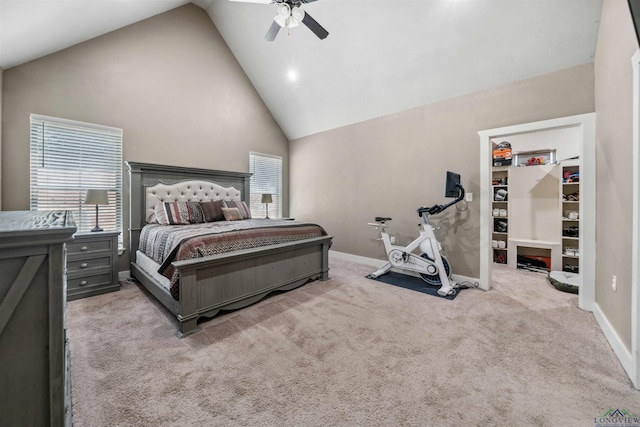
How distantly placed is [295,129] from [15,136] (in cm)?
408

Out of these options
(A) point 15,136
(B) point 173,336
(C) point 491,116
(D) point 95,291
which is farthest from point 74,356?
(C) point 491,116

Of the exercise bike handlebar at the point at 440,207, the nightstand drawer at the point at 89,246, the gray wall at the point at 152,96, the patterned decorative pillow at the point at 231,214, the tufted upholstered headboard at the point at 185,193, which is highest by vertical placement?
the gray wall at the point at 152,96

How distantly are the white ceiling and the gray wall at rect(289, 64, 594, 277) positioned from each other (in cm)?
23

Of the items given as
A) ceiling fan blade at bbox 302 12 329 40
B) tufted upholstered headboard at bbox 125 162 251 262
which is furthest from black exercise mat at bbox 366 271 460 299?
ceiling fan blade at bbox 302 12 329 40

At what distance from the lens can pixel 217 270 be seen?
7.75 ft

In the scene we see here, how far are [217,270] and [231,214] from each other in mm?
1716

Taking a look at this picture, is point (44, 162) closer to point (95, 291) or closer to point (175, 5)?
point (95, 291)

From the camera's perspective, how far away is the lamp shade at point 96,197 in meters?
2.97

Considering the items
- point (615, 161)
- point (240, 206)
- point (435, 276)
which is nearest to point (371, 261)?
point (435, 276)

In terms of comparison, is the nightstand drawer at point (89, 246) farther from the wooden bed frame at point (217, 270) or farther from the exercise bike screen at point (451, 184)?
the exercise bike screen at point (451, 184)

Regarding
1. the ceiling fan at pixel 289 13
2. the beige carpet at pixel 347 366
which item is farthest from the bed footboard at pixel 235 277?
the ceiling fan at pixel 289 13

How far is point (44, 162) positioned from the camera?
305cm

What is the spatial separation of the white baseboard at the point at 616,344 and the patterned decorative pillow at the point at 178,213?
437cm

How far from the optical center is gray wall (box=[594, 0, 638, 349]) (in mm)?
1818
